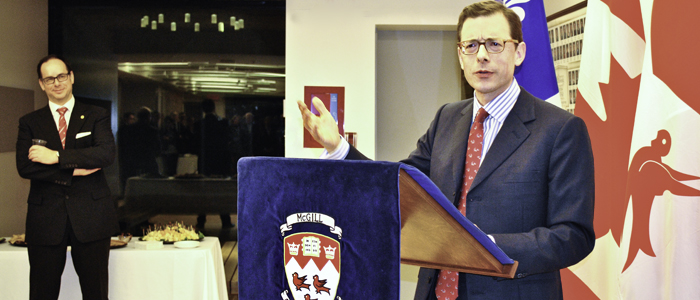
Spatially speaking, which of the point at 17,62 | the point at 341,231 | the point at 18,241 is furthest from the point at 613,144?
the point at 17,62

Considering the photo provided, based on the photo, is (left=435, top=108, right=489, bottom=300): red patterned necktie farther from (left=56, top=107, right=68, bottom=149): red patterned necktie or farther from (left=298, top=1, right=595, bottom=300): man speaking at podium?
(left=56, top=107, right=68, bottom=149): red patterned necktie

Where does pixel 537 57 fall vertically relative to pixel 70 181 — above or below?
above

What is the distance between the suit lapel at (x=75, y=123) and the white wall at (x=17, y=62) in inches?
69.9

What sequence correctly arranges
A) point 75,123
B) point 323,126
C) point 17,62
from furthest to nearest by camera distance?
1. point 17,62
2. point 75,123
3. point 323,126

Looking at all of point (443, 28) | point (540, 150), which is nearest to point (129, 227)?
point (443, 28)

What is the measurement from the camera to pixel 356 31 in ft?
14.4

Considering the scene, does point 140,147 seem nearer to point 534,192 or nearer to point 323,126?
point 323,126

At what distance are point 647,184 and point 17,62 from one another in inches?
198

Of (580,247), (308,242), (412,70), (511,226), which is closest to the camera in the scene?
(308,242)

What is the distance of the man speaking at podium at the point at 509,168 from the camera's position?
1.16m

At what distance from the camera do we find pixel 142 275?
3.54 metres

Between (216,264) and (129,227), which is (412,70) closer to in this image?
(216,264)

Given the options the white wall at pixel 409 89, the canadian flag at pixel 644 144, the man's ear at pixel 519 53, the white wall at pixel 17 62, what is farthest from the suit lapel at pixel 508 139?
the white wall at pixel 17 62

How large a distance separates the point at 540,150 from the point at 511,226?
0.20 m
